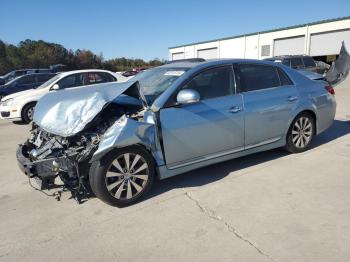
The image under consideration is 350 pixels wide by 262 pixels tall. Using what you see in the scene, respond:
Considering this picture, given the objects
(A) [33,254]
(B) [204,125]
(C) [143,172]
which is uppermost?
(B) [204,125]

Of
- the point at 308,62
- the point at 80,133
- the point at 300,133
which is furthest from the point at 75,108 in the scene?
the point at 308,62

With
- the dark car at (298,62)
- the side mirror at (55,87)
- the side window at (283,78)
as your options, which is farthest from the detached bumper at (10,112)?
the dark car at (298,62)

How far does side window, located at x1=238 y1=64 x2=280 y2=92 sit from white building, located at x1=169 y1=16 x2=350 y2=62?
30.6 m

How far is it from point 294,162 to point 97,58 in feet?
187

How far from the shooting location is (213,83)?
473cm

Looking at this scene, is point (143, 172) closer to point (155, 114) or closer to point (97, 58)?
point (155, 114)

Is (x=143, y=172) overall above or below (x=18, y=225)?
above

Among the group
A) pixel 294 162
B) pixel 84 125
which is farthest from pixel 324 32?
pixel 84 125

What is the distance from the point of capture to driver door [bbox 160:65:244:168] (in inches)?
169

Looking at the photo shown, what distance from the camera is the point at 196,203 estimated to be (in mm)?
4105

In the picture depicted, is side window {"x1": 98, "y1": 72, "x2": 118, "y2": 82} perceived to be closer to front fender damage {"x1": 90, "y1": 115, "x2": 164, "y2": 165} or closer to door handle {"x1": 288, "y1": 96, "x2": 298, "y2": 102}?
door handle {"x1": 288, "y1": 96, "x2": 298, "y2": 102}

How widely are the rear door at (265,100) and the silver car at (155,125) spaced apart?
16mm

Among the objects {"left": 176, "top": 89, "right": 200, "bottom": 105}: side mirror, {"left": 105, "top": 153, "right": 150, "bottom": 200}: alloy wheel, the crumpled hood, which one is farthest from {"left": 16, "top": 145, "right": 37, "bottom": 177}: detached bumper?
{"left": 176, "top": 89, "right": 200, "bottom": 105}: side mirror

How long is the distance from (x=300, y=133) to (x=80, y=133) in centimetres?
361
